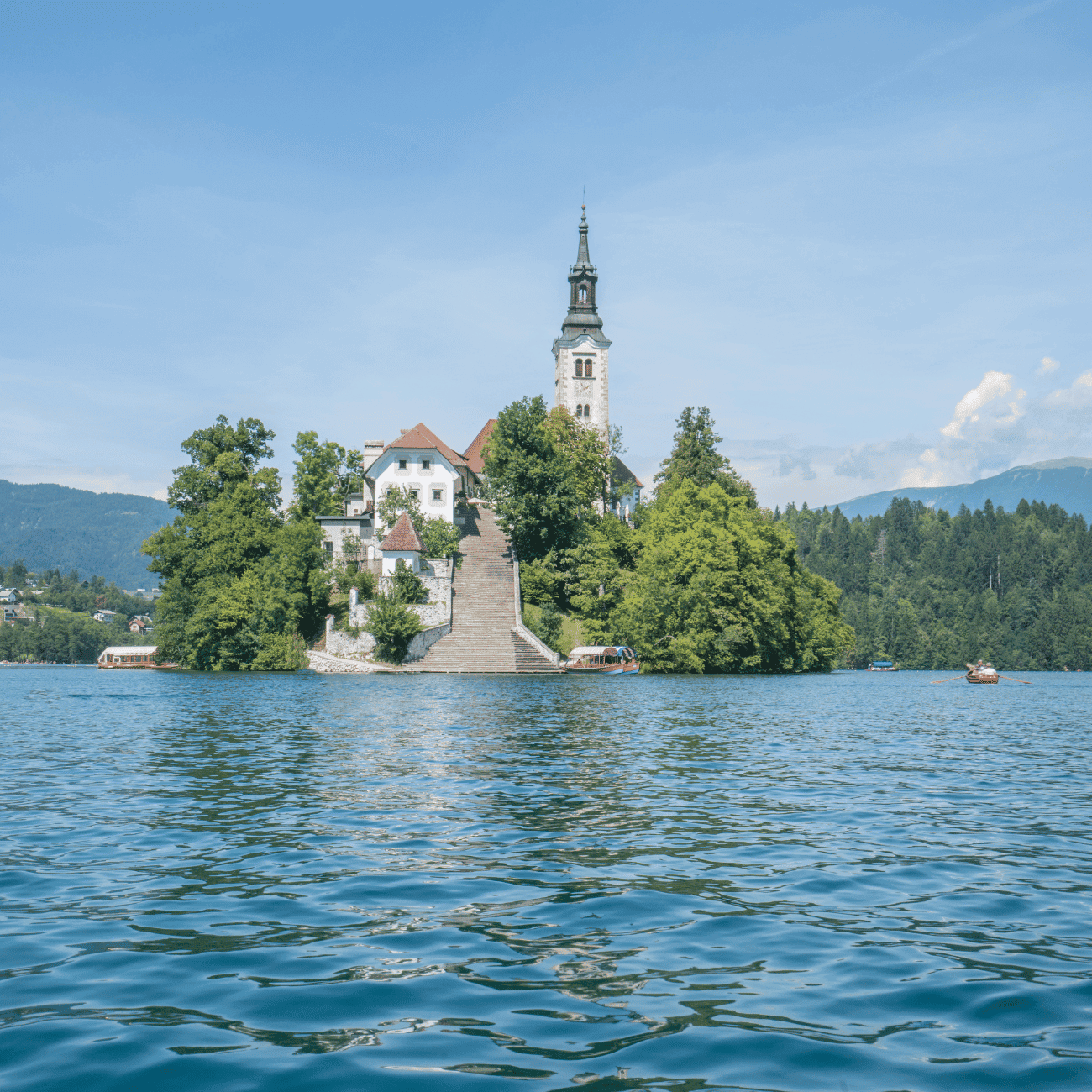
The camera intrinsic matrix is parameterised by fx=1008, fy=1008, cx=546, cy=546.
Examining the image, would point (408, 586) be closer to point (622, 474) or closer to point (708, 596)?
point (708, 596)

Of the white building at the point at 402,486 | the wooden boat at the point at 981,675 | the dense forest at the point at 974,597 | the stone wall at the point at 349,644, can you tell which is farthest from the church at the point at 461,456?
the dense forest at the point at 974,597

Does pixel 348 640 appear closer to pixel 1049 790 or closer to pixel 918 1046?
pixel 1049 790

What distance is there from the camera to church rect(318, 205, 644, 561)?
79812mm

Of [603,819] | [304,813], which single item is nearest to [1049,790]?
[603,819]

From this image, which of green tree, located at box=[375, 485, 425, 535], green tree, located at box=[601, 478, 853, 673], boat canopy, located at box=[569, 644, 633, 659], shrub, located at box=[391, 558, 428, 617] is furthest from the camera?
green tree, located at box=[375, 485, 425, 535]

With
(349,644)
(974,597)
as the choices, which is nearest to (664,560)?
(349,644)

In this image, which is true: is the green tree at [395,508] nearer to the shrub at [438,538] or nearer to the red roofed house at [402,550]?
the shrub at [438,538]

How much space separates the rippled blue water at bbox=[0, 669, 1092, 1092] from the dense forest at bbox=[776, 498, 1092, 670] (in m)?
134

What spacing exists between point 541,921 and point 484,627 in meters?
61.3

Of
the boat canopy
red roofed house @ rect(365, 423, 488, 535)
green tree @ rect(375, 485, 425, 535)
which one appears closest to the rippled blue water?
the boat canopy

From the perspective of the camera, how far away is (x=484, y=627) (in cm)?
7044

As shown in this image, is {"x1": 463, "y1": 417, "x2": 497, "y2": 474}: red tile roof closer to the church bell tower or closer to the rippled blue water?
the church bell tower

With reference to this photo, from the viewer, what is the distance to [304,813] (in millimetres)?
15156

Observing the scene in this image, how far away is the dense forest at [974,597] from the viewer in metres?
146
